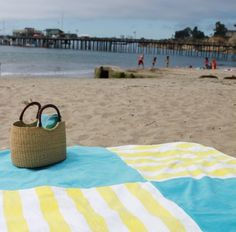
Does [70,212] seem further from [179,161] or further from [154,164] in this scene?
[179,161]

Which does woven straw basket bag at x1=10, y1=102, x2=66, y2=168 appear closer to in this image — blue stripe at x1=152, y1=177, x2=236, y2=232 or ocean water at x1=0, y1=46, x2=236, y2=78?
blue stripe at x1=152, y1=177, x2=236, y2=232

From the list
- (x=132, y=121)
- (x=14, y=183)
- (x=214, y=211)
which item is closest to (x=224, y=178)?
(x=214, y=211)

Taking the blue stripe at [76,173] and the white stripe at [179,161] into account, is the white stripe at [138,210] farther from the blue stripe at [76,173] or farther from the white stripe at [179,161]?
the white stripe at [179,161]

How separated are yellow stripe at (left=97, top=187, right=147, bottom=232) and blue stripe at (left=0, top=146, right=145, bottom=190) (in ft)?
0.46

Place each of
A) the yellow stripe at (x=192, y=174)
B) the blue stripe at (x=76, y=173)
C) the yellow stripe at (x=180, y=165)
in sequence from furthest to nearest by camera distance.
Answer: the yellow stripe at (x=180, y=165), the yellow stripe at (x=192, y=174), the blue stripe at (x=76, y=173)

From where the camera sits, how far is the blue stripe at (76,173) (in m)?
2.30

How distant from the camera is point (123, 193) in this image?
215 centimetres

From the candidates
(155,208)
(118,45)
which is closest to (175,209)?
(155,208)

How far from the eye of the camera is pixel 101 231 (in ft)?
5.65

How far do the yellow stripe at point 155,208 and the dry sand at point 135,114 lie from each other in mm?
2062

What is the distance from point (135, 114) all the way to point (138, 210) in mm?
3754

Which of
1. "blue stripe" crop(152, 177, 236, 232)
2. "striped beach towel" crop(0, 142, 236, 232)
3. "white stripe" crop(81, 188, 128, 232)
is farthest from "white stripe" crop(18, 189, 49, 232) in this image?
"blue stripe" crop(152, 177, 236, 232)

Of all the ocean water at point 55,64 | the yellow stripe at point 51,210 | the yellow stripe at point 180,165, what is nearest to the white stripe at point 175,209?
the yellow stripe at point 180,165

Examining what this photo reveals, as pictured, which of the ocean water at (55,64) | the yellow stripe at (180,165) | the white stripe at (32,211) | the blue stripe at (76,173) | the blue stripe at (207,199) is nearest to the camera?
the white stripe at (32,211)
